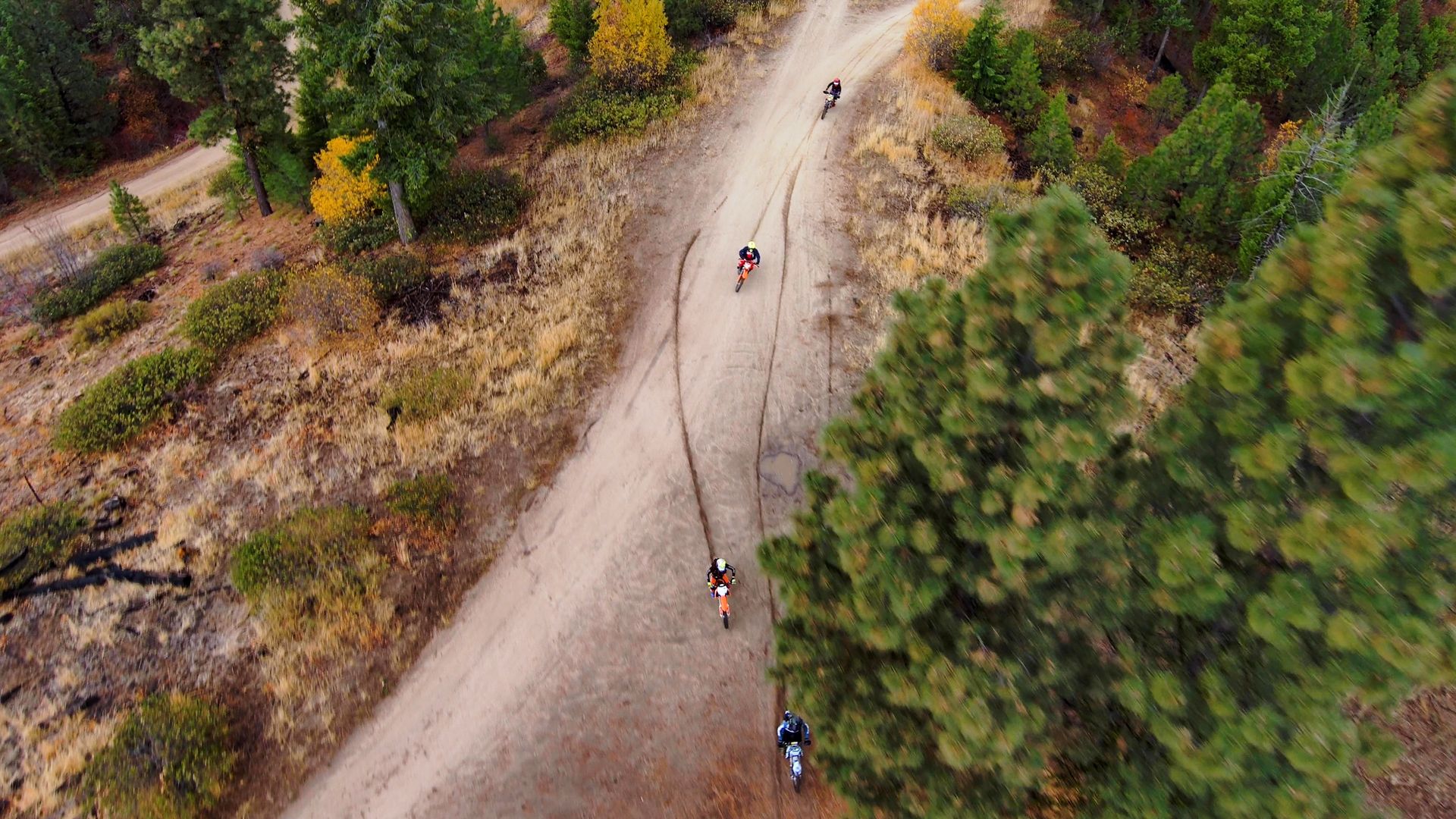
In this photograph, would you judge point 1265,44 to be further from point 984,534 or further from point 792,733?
point 792,733

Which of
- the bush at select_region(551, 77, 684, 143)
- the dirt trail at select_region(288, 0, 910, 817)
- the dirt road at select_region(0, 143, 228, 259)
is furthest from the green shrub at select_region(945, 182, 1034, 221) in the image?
the dirt road at select_region(0, 143, 228, 259)

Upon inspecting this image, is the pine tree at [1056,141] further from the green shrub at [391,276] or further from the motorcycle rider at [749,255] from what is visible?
the green shrub at [391,276]

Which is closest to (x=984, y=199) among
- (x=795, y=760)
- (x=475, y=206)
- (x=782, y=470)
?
(x=782, y=470)

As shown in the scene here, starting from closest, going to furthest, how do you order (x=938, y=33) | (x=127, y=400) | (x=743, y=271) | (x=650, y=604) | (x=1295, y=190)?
(x=650, y=604) < (x=127, y=400) < (x=1295, y=190) < (x=743, y=271) < (x=938, y=33)

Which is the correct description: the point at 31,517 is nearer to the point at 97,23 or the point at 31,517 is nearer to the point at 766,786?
the point at 766,786

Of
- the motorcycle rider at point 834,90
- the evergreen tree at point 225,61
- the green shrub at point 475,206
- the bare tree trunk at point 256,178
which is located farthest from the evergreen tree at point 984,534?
the bare tree trunk at point 256,178

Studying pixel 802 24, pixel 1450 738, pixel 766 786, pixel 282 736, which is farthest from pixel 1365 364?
pixel 802 24
